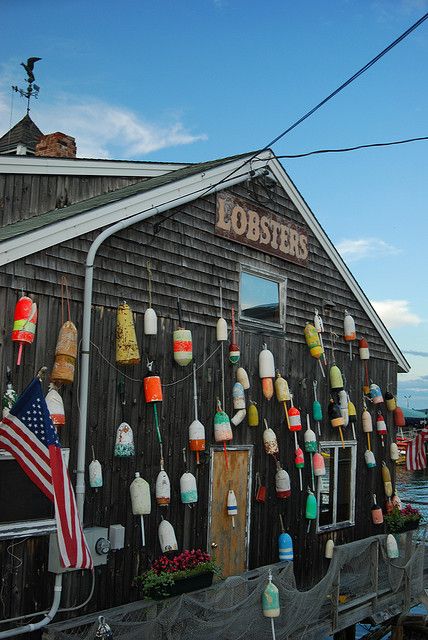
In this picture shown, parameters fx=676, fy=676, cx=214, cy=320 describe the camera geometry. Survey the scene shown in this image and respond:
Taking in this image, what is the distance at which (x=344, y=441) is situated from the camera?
1381 centimetres

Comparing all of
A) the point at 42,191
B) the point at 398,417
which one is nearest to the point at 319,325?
the point at 398,417

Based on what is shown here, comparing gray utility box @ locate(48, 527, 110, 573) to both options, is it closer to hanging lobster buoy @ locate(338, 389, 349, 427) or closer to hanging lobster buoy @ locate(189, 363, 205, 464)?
hanging lobster buoy @ locate(189, 363, 205, 464)

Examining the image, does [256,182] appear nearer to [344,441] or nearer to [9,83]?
[344,441]

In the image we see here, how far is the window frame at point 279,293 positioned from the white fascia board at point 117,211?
4.98 ft

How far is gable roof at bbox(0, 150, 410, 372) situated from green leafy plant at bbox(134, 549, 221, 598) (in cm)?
435

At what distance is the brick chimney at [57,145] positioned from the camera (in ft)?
43.7

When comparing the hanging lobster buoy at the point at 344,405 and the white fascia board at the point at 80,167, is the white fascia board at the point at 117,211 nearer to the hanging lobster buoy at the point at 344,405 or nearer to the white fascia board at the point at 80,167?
the white fascia board at the point at 80,167

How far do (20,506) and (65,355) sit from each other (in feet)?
6.04

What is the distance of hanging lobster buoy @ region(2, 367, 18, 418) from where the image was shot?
7.58m

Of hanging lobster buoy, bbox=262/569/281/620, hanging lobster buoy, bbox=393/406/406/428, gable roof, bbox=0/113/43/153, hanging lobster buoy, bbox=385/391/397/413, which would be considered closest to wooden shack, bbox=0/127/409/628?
hanging lobster buoy, bbox=385/391/397/413

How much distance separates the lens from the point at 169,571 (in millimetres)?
8859

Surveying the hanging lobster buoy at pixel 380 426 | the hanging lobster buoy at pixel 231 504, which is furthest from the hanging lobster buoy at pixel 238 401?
the hanging lobster buoy at pixel 380 426

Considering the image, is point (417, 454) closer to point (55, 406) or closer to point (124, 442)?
point (124, 442)

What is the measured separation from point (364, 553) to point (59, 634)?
227 inches
